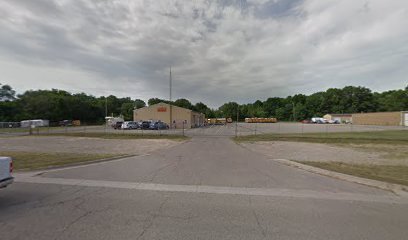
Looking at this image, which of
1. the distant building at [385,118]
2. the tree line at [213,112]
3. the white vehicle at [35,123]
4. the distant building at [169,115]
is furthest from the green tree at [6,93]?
the distant building at [385,118]

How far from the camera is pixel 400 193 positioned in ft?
20.3

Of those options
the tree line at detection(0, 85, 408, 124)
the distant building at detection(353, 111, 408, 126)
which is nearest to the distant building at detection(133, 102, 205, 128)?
the tree line at detection(0, 85, 408, 124)

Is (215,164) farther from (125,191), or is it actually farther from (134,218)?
(134,218)

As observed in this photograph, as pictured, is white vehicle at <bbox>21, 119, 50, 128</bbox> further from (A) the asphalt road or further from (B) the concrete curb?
(B) the concrete curb

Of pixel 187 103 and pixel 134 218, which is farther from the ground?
pixel 187 103

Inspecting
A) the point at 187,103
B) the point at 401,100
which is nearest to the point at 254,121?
the point at 187,103

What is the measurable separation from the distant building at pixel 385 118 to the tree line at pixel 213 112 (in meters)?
24.3

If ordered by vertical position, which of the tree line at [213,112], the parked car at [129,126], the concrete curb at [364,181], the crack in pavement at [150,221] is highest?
the tree line at [213,112]

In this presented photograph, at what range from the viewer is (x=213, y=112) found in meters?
141

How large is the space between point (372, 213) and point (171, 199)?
467 centimetres

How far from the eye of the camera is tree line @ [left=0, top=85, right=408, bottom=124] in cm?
7006

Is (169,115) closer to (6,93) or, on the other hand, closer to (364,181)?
(364,181)

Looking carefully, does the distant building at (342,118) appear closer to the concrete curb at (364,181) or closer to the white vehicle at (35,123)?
the concrete curb at (364,181)

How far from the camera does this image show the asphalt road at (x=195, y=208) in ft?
12.7
